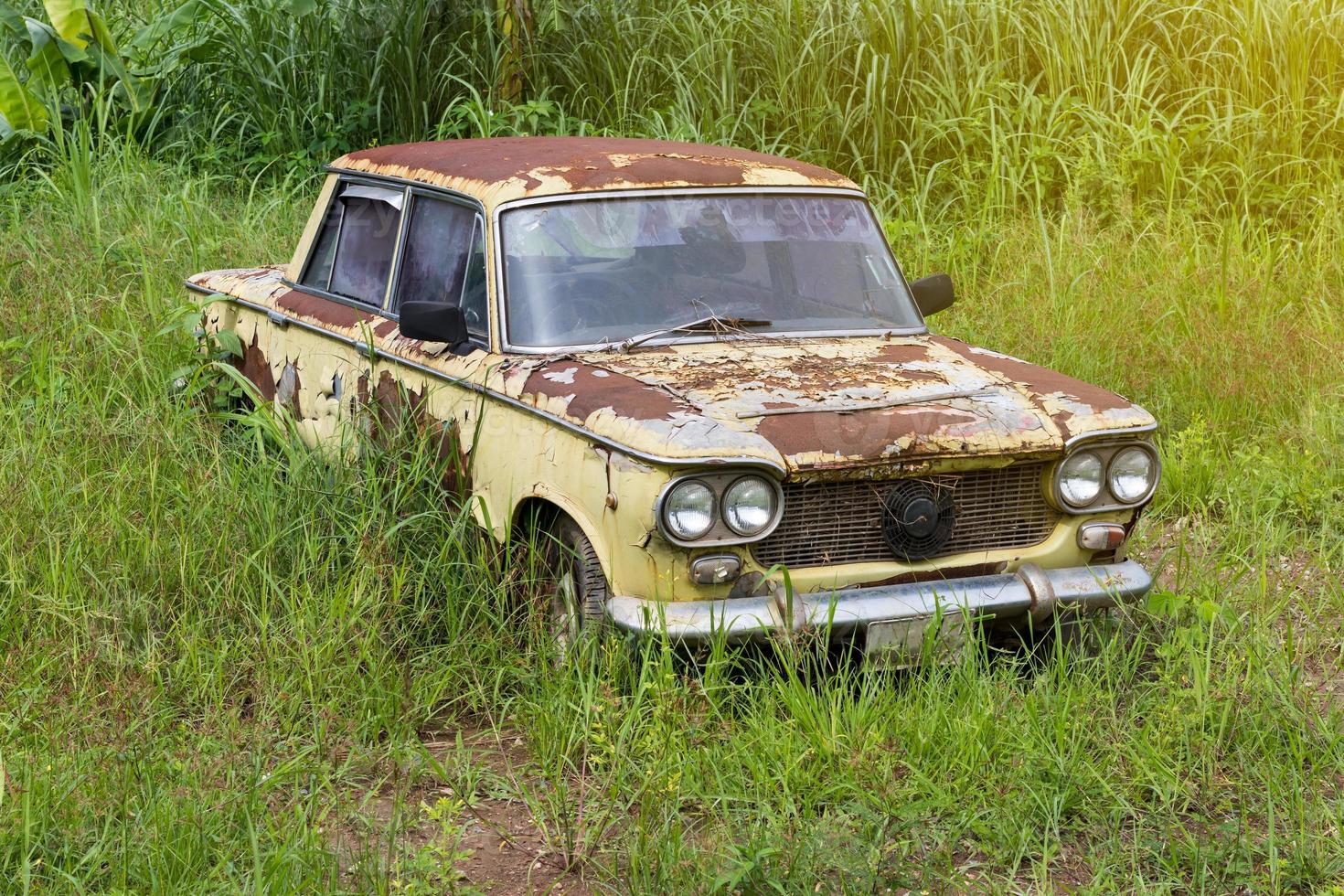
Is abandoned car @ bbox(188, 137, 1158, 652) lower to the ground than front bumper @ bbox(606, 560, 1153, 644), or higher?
higher

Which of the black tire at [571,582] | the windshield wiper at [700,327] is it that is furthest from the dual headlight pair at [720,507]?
the windshield wiper at [700,327]

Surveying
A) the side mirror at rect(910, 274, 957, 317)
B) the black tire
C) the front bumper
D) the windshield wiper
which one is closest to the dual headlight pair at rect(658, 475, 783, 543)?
the front bumper

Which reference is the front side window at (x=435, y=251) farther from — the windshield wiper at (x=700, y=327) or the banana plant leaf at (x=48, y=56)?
the banana plant leaf at (x=48, y=56)

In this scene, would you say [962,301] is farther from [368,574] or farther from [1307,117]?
[368,574]

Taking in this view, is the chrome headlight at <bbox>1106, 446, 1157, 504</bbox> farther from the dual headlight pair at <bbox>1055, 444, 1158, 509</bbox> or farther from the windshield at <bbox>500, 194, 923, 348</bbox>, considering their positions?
the windshield at <bbox>500, 194, 923, 348</bbox>

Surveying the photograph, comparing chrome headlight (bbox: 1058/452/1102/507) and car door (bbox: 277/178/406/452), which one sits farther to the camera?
car door (bbox: 277/178/406/452)

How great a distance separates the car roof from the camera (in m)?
4.52

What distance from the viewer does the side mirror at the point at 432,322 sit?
4.19m

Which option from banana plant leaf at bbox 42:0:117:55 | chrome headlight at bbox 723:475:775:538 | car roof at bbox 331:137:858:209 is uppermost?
banana plant leaf at bbox 42:0:117:55

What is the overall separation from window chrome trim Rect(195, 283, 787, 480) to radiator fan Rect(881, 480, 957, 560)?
14.9 inches

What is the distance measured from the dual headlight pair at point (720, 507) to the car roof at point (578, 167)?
136 cm

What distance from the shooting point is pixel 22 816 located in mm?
3000

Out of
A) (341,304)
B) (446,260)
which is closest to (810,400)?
(446,260)

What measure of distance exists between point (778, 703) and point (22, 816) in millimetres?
1777
